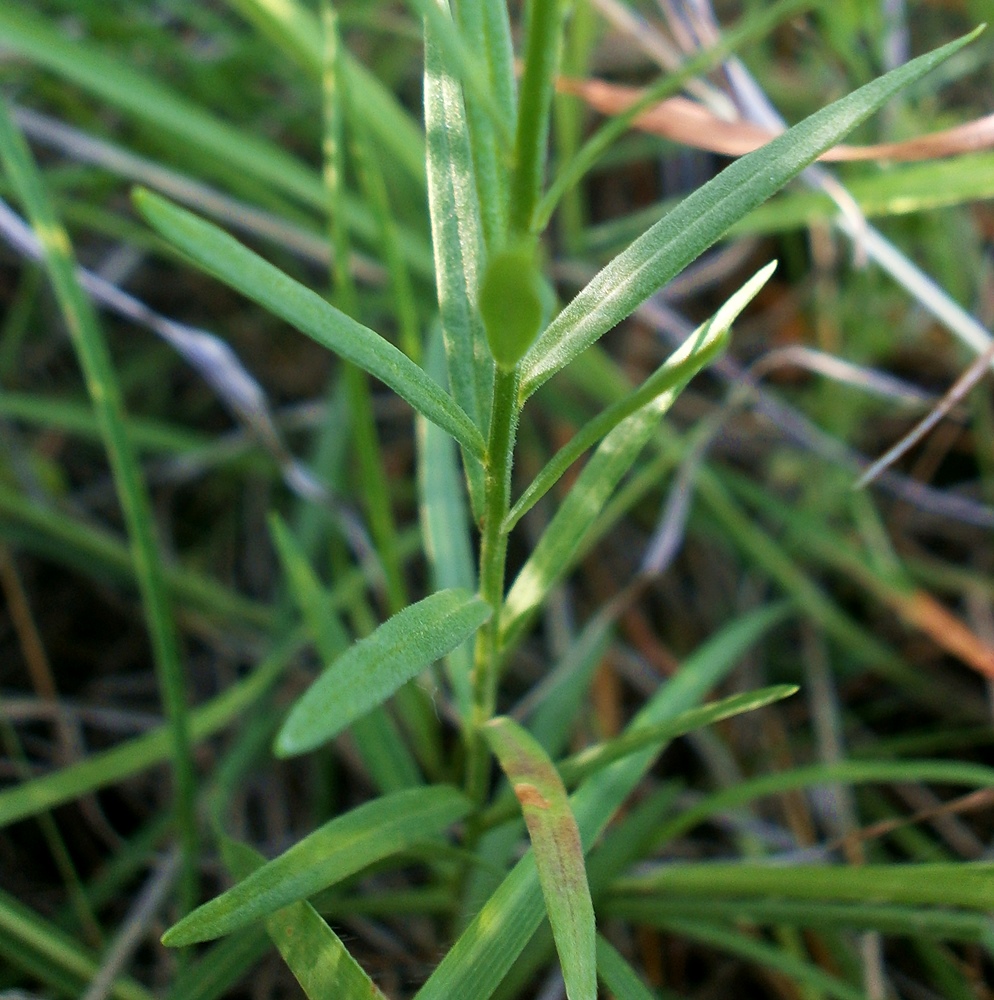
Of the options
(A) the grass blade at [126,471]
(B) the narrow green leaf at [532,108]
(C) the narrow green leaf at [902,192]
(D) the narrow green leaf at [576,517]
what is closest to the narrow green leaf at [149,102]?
(A) the grass blade at [126,471]

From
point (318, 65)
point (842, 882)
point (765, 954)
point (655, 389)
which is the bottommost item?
point (765, 954)

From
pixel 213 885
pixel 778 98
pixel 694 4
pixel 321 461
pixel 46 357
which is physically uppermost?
pixel 694 4

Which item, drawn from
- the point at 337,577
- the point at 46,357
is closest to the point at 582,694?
the point at 337,577

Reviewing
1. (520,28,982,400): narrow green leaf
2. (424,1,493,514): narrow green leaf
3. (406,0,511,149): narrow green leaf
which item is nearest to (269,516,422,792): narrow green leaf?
(424,1,493,514): narrow green leaf

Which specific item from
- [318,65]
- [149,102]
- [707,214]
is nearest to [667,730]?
[707,214]

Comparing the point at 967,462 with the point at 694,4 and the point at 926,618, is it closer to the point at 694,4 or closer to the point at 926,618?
the point at 926,618

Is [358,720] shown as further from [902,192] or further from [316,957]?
[902,192]
